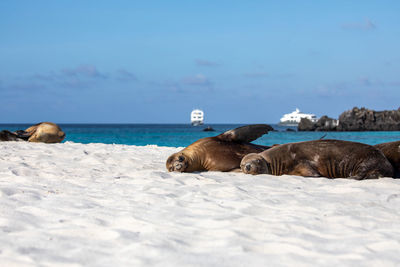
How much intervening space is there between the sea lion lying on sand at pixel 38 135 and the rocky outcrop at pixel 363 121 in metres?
65.8

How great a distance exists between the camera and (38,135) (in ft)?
47.0

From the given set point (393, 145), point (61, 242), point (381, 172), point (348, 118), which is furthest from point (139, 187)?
point (348, 118)

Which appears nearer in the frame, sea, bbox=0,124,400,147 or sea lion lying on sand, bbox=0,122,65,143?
sea lion lying on sand, bbox=0,122,65,143

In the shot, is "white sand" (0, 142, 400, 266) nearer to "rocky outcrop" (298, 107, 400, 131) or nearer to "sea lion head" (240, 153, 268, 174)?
"sea lion head" (240, 153, 268, 174)

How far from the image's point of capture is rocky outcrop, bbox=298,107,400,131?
241 feet

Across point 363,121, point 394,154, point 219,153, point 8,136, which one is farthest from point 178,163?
point 363,121

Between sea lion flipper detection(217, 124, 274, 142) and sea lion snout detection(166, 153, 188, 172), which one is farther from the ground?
sea lion flipper detection(217, 124, 274, 142)

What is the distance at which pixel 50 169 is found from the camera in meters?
6.85

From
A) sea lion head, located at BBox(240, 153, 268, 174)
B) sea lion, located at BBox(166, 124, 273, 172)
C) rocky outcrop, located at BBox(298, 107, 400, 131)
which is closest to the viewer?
sea lion head, located at BBox(240, 153, 268, 174)

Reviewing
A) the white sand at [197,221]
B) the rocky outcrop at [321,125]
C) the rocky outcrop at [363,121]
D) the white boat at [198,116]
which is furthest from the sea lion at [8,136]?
the white boat at [198,116]

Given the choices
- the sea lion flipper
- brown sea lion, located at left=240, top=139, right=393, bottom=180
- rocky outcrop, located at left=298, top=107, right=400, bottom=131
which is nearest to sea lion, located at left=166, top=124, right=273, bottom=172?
the sea lion flipper

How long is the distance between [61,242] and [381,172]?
4.79m

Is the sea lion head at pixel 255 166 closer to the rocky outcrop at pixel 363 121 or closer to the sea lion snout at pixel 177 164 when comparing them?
the sea lion snout at pixel 177 164

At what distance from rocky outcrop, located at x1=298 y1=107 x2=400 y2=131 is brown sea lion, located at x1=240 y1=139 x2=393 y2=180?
70.8 metres
